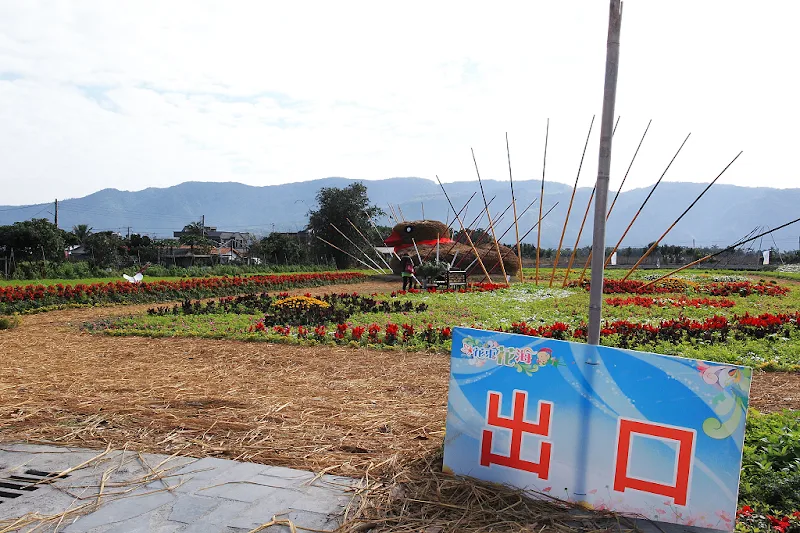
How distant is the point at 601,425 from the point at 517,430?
0.45 metres

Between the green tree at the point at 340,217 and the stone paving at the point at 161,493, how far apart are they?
3550cm

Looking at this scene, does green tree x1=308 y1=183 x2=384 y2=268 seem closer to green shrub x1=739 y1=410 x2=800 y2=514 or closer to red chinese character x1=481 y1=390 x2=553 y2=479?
green shrub x1=739 y1=410 x2=800 y2=514

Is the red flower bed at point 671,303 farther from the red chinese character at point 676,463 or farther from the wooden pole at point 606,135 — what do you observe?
the red chinese character at point 676,463

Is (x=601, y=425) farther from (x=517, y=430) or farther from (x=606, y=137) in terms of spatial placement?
(x=606, y=137)

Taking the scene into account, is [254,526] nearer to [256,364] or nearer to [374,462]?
[374,462]

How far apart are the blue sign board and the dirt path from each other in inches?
28.6

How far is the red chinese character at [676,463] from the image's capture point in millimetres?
2934

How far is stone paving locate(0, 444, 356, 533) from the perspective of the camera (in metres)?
2.96

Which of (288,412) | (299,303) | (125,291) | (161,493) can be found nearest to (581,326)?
(299,303)

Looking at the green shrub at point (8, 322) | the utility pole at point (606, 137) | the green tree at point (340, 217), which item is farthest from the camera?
the green tree at point (340, 217)

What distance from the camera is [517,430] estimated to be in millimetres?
3303

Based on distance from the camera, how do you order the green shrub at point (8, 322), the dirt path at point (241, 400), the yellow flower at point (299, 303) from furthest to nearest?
the yellow flower at point (299, 303)
the green shrub at point (8, 322)
the dirt path at point (241, 400)

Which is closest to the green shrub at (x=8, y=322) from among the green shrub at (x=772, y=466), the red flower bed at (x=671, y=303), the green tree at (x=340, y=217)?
the green shrub at (x=772, y=466)

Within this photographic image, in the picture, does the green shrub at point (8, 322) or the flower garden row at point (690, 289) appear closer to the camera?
the green shrub at point (8, 322)
